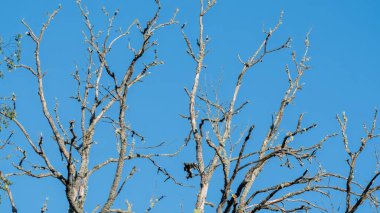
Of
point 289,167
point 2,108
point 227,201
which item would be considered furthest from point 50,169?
point 227,201

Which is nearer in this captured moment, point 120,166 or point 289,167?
point 120,166

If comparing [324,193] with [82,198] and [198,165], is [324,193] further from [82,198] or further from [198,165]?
[82,198]

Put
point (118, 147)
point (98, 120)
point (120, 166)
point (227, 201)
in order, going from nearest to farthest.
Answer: point (227, 201), point (120, 166), point (118, 147), point (98, 120)

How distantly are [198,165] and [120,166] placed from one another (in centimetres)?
197

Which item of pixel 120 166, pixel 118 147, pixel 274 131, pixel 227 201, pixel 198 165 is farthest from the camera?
pixel 274 131

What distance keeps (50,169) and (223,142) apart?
361 cm

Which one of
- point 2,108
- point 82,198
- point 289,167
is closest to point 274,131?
point 289,167

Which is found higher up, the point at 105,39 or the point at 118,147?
the point at 105,39

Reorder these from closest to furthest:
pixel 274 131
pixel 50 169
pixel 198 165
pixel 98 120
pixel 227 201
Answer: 1. pixel 227 201
2. pixel 198 165
3. pixel 274 131
4. pixel 50 169
5. pixel 98 120

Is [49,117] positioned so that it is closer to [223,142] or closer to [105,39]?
[105,39]

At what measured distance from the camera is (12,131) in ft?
36.9

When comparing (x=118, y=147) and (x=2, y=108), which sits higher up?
(x=2, y=108)

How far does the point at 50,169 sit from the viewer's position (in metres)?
10.8

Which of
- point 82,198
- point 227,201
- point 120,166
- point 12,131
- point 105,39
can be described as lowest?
point 227,201
